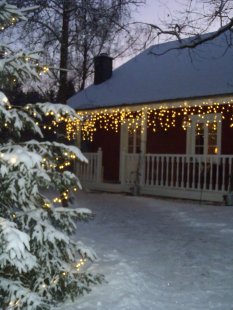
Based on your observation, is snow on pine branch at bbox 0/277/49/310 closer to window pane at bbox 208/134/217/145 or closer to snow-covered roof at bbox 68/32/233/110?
snow-covered roof at bbox 68/32/233/110

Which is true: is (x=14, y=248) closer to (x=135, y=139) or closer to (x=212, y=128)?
(x=212, y=128)

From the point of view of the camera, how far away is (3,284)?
16.6 feet

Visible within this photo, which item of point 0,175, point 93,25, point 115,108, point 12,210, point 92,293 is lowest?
point 92,293

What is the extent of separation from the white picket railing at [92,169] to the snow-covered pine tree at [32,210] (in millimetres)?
12424

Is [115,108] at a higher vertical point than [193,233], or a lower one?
higher

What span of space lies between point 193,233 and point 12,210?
4.79 meters

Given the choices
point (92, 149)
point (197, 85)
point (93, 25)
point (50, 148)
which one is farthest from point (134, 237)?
point (92, 149)

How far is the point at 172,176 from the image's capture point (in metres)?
15.6

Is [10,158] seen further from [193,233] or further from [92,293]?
[193,233]

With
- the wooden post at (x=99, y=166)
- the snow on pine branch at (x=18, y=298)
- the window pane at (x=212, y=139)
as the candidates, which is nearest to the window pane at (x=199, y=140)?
the window pane at (x=212, y=139)

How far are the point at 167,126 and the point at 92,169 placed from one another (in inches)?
129

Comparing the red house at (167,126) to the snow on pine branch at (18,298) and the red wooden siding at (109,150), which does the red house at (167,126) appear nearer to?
the red wooden siding at (109,150)

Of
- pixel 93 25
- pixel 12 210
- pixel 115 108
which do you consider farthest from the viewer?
pixel 115 108

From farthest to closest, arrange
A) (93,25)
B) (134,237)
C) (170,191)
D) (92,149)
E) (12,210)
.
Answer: (92,149), (170,191), (93,25), (134,237), (12,210)
